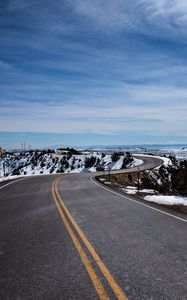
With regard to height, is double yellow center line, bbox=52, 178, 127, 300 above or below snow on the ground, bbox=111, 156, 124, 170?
above

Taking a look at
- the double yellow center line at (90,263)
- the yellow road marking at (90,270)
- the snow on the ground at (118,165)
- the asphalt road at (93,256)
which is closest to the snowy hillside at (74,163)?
the snow on the ground at (118,165)

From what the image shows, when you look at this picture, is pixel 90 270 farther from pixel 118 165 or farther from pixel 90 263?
pixel 118 165

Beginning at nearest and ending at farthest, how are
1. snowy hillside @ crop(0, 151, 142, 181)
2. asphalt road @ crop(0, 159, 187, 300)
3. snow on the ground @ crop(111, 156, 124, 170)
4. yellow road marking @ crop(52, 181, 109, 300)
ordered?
yellow road marking @ crop(52, 181, 109, 300), asphalt road @ crop(0, 159, 187, 300), snow on the ground @ crop(111, 156, 124, 170), snowy hillside @ crop(0, 151, 142, 181)

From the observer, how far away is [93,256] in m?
6.64

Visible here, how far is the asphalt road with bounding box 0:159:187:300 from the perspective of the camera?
488cm

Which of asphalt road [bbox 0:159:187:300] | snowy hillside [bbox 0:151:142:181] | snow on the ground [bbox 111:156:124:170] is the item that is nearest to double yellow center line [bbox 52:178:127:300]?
asphalt road [bbox 0:159:187:300]

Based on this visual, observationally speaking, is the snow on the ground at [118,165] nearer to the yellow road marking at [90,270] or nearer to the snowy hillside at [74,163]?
the snowy hillside at [74,163]

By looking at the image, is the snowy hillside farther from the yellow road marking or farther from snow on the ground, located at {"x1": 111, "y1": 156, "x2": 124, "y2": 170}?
the yellow road marking

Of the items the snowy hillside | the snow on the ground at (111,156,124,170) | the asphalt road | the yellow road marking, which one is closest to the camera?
the yellow road marking

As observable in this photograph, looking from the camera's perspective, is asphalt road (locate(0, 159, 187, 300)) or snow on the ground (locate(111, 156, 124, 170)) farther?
snow on the ground (locate(111, 156, 124, 170))

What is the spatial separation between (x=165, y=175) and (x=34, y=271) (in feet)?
149

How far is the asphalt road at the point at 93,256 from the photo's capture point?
4883mm

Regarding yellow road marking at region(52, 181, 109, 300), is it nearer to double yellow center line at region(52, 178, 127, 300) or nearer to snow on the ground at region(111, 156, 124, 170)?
double yellow center line at region(52, 178, 127, 300)

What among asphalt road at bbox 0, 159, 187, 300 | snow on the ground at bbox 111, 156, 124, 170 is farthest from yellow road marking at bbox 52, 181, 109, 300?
snow on the ground at bbox 111, 156, 124, 170
